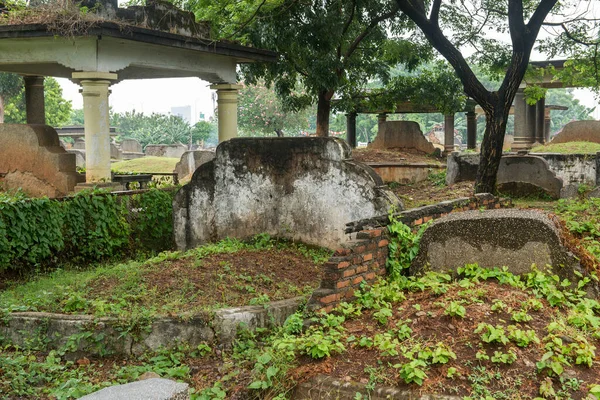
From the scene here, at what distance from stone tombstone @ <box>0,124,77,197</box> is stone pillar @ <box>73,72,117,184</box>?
0.65 m

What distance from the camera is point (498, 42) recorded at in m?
14.8

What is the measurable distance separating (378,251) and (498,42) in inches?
389

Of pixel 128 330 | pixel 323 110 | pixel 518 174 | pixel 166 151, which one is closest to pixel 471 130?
pixel 323 110

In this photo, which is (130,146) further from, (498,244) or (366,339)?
(366,339)

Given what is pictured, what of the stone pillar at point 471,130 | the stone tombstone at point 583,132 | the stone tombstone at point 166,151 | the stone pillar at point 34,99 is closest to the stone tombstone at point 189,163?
the stone pillar at point 34,99

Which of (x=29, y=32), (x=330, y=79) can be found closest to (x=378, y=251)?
(x=29, y=32)

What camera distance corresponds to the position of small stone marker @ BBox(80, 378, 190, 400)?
410cm

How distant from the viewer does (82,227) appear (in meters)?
10.0

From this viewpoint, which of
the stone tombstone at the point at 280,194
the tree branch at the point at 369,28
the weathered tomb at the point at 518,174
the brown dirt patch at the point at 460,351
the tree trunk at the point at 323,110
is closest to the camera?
the brown dirt patch at the point at 460,351

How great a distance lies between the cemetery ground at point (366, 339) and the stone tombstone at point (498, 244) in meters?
0.14

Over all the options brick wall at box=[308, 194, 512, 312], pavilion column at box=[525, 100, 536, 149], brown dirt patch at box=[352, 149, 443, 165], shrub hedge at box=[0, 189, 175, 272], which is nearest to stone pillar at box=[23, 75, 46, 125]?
shrub hedge at box=[0, 189, 175, 272]

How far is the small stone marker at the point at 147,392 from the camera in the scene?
161 inches

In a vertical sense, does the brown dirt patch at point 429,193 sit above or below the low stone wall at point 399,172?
below

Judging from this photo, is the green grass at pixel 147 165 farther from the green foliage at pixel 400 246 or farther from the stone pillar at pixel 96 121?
the green foliage at pixel 400 246
